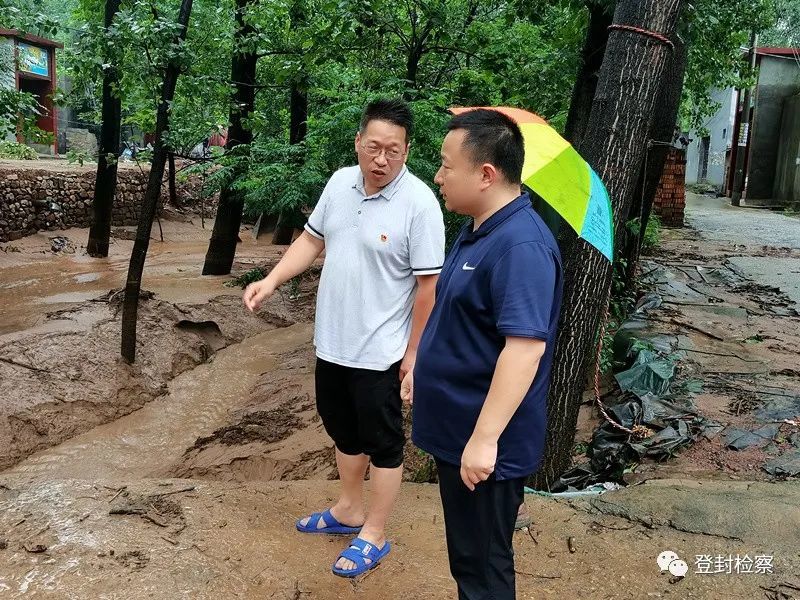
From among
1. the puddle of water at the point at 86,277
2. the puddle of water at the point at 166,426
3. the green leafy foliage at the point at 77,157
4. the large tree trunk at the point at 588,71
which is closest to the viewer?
the puddle of water at the point at 166,426

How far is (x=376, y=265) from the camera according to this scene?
2.92 meters

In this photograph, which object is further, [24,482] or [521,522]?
[24,482]

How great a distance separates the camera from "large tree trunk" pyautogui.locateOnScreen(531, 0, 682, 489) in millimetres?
3826

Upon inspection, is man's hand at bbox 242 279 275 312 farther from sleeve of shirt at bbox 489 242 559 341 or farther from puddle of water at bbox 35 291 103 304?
puddle of water at bbox 35 291 103 304

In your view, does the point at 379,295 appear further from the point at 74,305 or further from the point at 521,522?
the point at 74,305

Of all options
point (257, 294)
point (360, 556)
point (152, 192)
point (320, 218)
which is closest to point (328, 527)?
point (360, 556)

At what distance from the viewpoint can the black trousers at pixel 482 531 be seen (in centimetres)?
218

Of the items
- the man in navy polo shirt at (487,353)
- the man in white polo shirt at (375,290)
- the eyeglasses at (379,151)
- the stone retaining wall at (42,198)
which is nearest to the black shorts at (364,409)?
the man in white polo shirt at (375,290)

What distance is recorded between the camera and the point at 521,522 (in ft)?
11.3

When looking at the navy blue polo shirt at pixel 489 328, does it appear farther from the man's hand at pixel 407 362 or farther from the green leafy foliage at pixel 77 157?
the green leafy foliage at pixel 77 157

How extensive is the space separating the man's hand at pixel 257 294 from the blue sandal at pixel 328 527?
1034mm

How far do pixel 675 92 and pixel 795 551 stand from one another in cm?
573

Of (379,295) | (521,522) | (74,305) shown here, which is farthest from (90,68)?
(521,522)

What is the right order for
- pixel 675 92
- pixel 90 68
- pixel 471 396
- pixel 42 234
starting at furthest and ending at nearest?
pixel 42 234 → pixel 675 92 → pixel 90 68 → pixel 471 396
